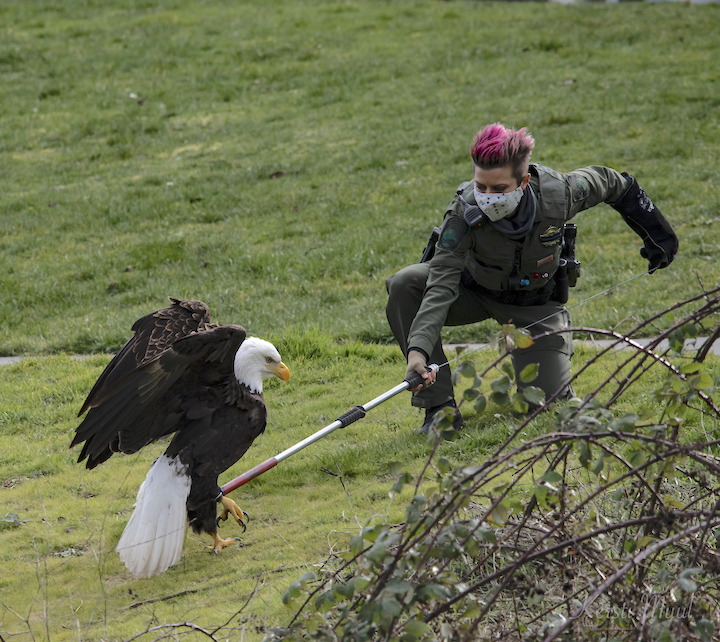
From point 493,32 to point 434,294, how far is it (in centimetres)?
1265

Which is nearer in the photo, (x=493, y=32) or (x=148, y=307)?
(x=148, y=307)

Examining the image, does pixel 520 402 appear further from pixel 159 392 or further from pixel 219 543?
pixel 219 543

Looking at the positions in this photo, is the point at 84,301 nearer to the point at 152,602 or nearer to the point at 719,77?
the point at 152,602

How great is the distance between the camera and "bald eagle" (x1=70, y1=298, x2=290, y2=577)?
4016mm

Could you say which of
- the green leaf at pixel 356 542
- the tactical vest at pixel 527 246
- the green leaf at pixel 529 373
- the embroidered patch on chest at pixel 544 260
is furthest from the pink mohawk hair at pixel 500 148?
the green leaf at pixel 356 542

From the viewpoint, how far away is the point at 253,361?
4.54 metres

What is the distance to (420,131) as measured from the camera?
12.3m

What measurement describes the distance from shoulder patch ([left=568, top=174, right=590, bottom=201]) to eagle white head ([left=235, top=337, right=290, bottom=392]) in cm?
198

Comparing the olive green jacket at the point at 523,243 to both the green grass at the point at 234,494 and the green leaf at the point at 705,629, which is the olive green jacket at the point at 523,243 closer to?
the green grass at the point at 234,494

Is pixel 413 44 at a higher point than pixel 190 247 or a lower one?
higher

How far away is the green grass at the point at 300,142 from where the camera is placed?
8.33 m

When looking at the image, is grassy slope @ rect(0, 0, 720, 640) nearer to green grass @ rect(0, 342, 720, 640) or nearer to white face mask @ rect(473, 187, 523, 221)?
green grass @ rect(0, 342, 720, 640)

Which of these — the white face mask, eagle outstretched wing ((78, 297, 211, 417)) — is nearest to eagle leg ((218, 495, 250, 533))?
eagle outstretched wing ((78, 297, 211, 417))

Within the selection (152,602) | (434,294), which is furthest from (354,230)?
(152,602)
